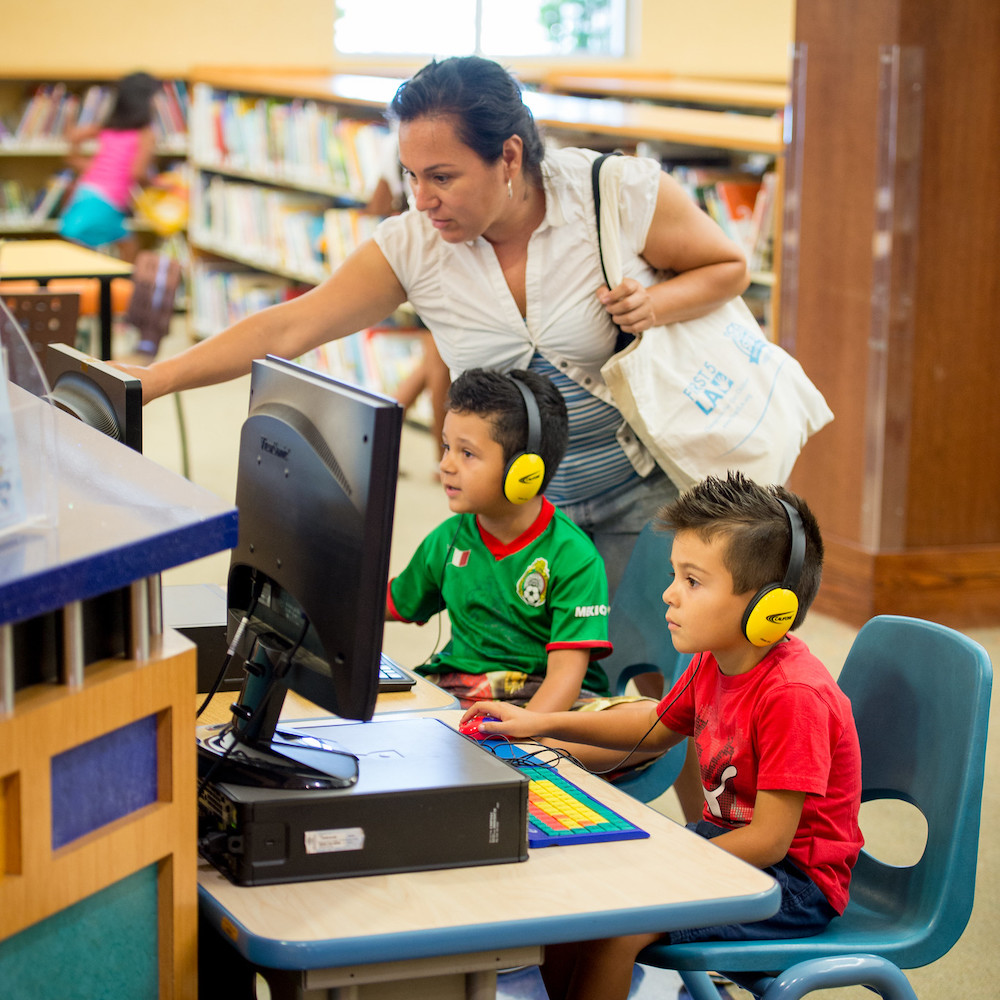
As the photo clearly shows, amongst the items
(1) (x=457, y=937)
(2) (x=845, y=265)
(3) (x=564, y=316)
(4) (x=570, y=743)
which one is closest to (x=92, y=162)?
(2) (x=845, y=265)

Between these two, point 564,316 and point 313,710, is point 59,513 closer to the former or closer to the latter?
point 313,710

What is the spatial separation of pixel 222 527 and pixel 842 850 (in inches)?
33.6

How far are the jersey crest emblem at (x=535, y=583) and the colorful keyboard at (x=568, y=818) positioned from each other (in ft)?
1.68

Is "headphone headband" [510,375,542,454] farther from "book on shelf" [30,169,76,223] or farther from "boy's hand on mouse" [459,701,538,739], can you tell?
"book on shelf" [30,169,76,223]

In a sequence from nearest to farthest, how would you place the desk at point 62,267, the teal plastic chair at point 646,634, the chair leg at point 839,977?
1. the chair leg at point 839,977
2. the teal plastic chair at point 646,634
3. the desk at point 62,267

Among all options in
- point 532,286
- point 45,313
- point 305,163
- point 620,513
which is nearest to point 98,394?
point 532,286

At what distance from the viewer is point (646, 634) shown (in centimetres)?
213

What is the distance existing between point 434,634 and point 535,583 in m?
1.79

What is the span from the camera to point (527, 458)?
1.87 metres

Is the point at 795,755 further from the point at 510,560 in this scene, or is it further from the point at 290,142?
the point at 290,142

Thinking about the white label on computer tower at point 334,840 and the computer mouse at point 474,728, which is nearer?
the white label on computer tower at point 334,840

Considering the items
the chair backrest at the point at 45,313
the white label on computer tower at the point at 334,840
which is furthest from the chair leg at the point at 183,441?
the white label on computer tower at the point at 334,840

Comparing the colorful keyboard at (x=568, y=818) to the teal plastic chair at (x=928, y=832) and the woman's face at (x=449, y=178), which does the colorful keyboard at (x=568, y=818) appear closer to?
the teal plastic chair at (x=928, y=832)

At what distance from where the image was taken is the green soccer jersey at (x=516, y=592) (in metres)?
1.93
